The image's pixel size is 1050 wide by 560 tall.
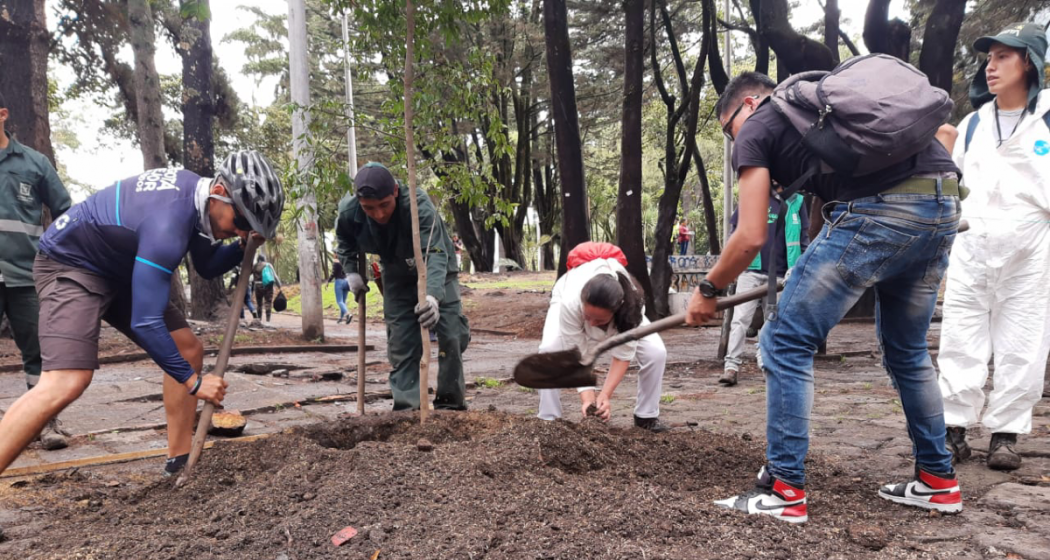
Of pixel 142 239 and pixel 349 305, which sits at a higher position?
pixel 142 239

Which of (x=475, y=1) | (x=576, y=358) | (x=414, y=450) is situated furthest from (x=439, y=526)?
(x=475, y=1)

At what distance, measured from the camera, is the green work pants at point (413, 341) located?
496 centimetres

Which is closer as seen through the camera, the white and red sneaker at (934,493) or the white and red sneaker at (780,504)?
the white and red sneaker at (780,504)

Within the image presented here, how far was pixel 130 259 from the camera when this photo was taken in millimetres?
3137

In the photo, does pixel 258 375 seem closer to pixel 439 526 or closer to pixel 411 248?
pixel 411 248

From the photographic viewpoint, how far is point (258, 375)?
7.39 meters

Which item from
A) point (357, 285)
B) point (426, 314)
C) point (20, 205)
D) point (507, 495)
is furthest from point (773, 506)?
point (20, 205)

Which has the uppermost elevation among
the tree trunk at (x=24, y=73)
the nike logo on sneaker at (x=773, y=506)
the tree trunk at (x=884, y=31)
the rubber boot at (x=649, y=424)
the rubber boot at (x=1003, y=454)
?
the tree trunk at (x=884, y=31)

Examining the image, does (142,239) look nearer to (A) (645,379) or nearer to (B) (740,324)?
(A) (645,379)

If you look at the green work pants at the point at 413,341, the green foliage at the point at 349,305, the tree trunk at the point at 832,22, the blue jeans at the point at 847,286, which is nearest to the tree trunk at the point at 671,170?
the tree trunk at the point at 832,22

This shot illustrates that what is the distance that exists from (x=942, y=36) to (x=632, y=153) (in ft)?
15.1

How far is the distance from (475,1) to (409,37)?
582 mm

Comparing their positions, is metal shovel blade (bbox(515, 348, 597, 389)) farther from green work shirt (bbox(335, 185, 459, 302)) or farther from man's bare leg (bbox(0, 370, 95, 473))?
man's bare leg (bbox(0, 370, 95, 473))

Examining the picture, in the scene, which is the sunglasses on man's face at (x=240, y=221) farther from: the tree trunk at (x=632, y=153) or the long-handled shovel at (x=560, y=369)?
the tree trunk at (x=632, y=153)
